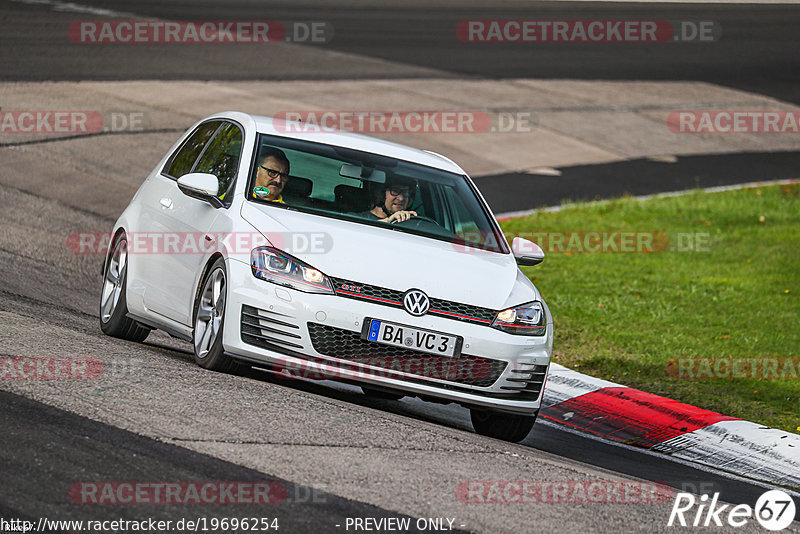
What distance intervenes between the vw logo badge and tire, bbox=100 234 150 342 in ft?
8.36

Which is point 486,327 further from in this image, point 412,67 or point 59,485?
point 412,67

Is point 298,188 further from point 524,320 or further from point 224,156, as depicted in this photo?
point 524,320

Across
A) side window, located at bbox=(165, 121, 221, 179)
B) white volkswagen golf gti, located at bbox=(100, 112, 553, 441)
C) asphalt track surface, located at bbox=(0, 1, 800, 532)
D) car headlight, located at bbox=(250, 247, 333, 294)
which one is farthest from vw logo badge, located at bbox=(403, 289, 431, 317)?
side window, located at bbox=(165, 121, 221, 179)

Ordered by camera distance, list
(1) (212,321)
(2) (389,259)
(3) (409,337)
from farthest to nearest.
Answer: (1) (212,321)
(2) (389,259)
(3) (409,337)

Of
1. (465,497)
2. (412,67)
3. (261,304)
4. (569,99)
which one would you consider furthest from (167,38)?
(465,497)

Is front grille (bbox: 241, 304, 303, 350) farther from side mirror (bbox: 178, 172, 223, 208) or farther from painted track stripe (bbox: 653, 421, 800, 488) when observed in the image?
painted track stripe (bbox: 653, 421, 800, 488)

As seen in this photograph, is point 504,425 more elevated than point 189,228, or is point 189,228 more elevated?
point 189,228

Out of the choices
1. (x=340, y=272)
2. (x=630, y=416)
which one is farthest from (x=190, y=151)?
(x=630, y=416)

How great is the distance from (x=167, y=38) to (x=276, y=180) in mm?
18983

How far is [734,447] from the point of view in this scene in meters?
8.34

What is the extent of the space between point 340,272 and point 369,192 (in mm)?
1180

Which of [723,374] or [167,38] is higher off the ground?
[167,38]

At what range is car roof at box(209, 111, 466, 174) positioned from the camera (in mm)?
8430

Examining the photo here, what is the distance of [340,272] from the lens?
7102 millimetres
